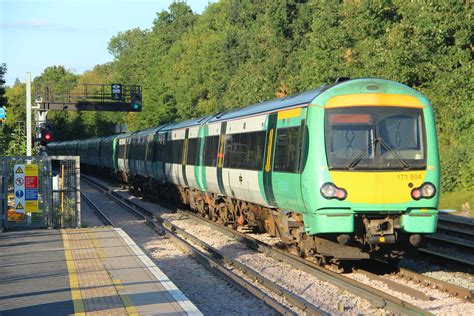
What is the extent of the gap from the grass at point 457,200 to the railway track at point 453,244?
6.86 metres

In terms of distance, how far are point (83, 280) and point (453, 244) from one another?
8.31 m

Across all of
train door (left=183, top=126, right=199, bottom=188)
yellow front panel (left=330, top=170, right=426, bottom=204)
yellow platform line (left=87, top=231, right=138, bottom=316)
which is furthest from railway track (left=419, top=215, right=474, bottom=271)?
train door (left=183, top=126, right=199, bottom=188)

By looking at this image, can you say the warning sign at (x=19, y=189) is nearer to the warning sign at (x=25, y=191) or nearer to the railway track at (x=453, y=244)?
the warning sign at (x=25, y=191)

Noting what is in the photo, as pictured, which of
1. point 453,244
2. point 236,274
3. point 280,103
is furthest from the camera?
point 453,244

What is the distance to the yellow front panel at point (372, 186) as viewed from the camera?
38.7 ft

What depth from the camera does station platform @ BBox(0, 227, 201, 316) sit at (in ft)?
31.1

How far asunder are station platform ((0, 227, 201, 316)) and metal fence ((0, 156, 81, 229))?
2.10 metres

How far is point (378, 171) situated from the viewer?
38.9ft

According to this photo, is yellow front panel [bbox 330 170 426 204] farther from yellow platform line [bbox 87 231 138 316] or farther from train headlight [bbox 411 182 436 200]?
yellow platform line [bbox 87 231 138 316]

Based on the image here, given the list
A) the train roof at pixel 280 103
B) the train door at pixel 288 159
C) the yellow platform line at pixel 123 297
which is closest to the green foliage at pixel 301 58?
the train roof at pixel 280 103

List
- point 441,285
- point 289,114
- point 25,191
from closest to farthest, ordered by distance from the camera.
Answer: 1. point 441,285
2. point 289,114
3. point 25,191

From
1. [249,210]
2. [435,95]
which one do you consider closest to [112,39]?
[435,95]

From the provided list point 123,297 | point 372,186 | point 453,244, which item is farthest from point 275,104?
point 123,297

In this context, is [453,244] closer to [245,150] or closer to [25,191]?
[245,150]
